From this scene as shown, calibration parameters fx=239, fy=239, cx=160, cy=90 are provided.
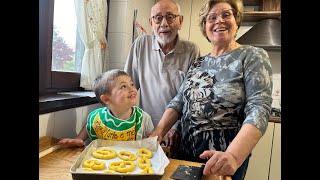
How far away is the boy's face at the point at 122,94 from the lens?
912mm

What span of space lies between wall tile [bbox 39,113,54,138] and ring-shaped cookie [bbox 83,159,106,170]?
1.04 feet

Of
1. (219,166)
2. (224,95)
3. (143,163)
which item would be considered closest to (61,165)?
(143,163)

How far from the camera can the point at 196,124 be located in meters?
0.90

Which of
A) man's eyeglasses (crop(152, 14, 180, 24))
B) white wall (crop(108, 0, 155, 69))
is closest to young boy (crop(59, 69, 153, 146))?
man's eyeglasses (crop(152, 14, 180, 24))

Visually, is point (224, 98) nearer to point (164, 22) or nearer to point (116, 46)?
point (164, 22)

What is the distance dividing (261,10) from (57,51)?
2.08m

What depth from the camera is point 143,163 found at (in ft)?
2.32

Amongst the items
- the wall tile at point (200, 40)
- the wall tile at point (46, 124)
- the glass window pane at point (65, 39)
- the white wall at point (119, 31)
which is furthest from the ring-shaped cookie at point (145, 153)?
the wall tile at point (200, 40)

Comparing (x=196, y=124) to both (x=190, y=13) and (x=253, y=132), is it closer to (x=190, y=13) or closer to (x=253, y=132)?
(x=253, y=132)
